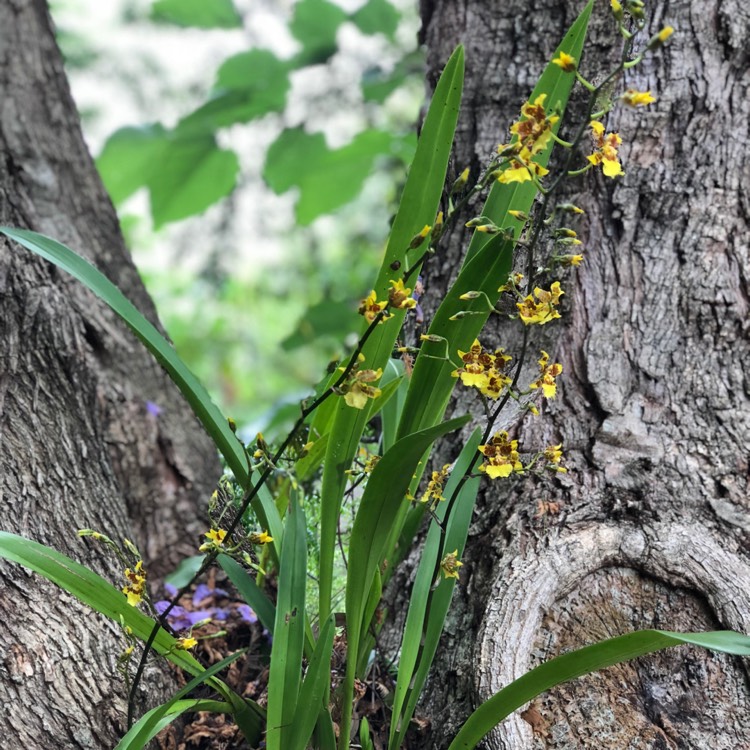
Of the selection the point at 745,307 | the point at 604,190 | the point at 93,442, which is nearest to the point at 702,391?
the point at 745,307

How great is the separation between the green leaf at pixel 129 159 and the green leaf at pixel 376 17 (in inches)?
25.5

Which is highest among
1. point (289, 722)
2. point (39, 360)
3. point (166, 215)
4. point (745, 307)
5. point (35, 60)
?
point (166, 215)

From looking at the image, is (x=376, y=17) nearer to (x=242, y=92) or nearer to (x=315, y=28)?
(x=315, y=28)

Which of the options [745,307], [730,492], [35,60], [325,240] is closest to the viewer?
[730,492]

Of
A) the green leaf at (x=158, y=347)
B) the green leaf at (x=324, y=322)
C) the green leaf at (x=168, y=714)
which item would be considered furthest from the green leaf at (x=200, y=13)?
the green leaf at (x=168, y=714)

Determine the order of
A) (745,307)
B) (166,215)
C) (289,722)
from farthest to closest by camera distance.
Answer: (166,215), (745,307), (289,722)

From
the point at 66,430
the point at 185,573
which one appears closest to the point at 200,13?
the point at 66,430

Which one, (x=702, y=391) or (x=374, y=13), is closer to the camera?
(x=702, y=391)

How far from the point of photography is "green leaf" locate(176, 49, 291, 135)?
206cm

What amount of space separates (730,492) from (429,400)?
18.6 inches

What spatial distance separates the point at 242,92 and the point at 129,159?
378 mm

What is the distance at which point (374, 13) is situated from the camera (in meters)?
2.09

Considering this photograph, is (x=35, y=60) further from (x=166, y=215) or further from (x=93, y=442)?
(x=93, y=442)

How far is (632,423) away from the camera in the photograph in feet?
3.47
